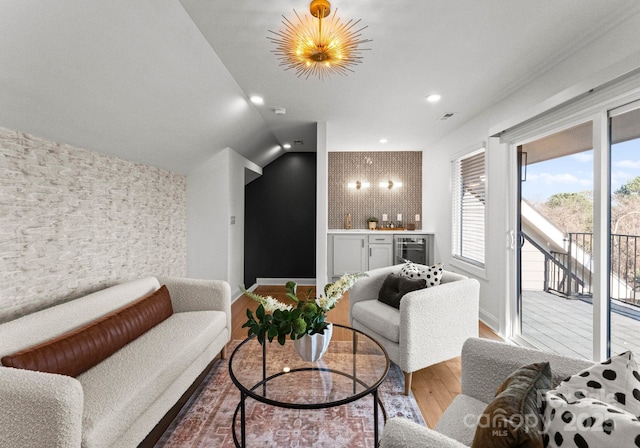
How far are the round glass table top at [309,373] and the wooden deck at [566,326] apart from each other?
1.60 m

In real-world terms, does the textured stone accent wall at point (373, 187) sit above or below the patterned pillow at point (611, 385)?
above

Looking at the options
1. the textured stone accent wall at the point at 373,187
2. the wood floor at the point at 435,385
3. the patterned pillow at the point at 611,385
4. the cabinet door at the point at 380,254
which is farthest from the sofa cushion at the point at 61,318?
the textured stone accent wall at the point at 373,187

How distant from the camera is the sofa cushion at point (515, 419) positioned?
2.42ft

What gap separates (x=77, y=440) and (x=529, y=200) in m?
3.51

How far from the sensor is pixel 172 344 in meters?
1.98

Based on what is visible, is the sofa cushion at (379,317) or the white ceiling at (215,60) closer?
the white ceiling at (215,60)

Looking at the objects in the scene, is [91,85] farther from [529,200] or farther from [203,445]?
[529,200]

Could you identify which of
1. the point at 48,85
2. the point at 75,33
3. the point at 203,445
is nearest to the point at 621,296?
the point at 203,445

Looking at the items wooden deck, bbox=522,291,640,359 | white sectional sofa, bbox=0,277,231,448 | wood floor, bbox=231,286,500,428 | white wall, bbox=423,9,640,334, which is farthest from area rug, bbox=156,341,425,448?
white wall, bbox=423,9,640,334

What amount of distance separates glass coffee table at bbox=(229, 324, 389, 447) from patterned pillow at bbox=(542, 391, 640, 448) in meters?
0.81

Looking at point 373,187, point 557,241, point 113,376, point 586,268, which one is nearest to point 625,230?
point 586,268

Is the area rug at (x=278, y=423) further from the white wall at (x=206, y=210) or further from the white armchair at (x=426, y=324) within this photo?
the white wall at (x=206, y=210)

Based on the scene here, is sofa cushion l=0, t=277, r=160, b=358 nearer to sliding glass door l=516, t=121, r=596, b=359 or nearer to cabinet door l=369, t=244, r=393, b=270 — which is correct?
sliding glass door l=516, t=121, r=596, b=359

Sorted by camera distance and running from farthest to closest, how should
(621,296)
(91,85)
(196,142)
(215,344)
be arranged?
(196,142) < (215,344) < (621,296) < (91,85)
